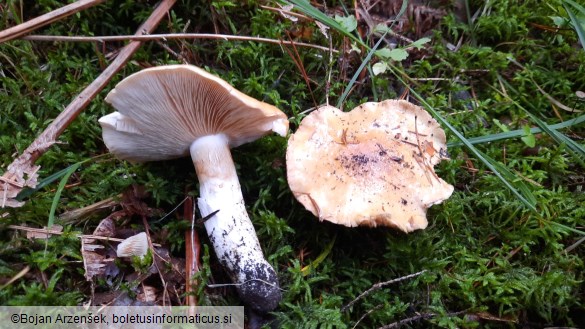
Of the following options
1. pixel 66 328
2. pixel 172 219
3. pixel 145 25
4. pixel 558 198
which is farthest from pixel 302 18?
pixel 66 328

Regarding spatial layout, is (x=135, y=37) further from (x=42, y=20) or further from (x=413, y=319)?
(x=413, y=319)

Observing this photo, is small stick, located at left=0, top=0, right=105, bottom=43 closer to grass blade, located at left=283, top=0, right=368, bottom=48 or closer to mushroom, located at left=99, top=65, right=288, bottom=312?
mushroom, located at left=99, top=65, right=288, bottom=312

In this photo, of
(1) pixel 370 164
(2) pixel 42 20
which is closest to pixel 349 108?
(1) pixel 370 164

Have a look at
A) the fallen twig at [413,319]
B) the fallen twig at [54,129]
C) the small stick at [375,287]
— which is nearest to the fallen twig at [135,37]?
the fallen twig at [54,129]

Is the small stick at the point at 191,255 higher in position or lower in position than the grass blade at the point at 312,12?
lower

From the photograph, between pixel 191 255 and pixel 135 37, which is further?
pixel 135 37

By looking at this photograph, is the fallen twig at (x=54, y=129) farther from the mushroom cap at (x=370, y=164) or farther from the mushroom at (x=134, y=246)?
the mushroom cap at (x=370, y=164)
